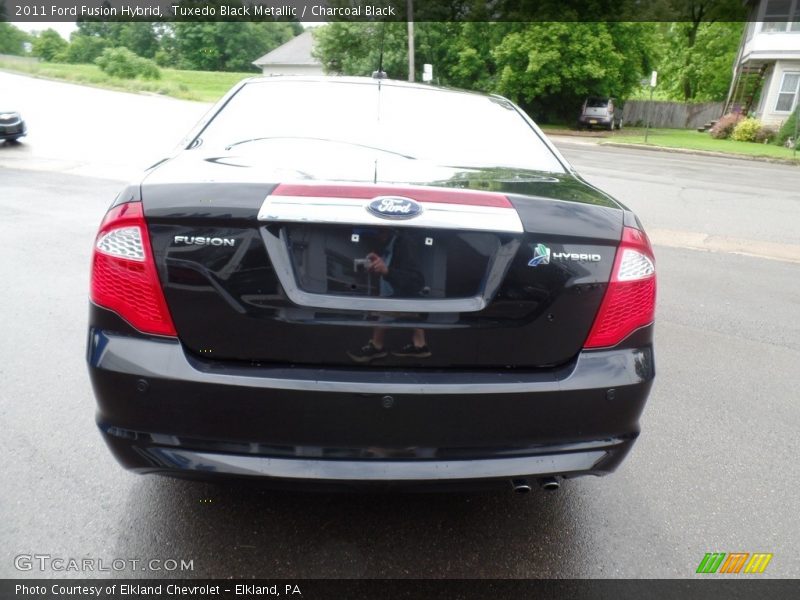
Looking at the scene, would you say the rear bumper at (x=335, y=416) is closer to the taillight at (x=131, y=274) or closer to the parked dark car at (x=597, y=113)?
the taillight at (x=131, y=274)

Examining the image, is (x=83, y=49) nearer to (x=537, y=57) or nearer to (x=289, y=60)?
(x=289, y=60)

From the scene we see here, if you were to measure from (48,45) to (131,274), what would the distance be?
369ft

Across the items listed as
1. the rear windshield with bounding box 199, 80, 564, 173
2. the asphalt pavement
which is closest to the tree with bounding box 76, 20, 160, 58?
the asphalt pavement

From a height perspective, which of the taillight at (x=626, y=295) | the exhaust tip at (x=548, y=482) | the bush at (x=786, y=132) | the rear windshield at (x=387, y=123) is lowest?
the bush at (x=786, y=132)

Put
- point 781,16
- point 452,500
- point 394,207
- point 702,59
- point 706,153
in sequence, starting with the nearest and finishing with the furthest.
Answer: point 394,207
point 452,500
point 706,153
point 781,16
point 702,59

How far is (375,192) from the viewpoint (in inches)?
74.0

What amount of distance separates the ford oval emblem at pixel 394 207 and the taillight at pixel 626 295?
672 millimetres

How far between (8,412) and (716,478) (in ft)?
11.4

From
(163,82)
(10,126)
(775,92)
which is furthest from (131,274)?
(163,82)

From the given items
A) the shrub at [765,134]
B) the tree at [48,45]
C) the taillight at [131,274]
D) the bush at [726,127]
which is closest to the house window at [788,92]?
the bush at [726,127]

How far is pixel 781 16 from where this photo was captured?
3028 cm

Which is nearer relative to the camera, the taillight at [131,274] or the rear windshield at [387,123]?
the taillight at [131,274]

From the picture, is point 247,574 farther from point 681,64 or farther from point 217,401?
point 681,64

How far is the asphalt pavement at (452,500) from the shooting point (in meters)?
2.29
